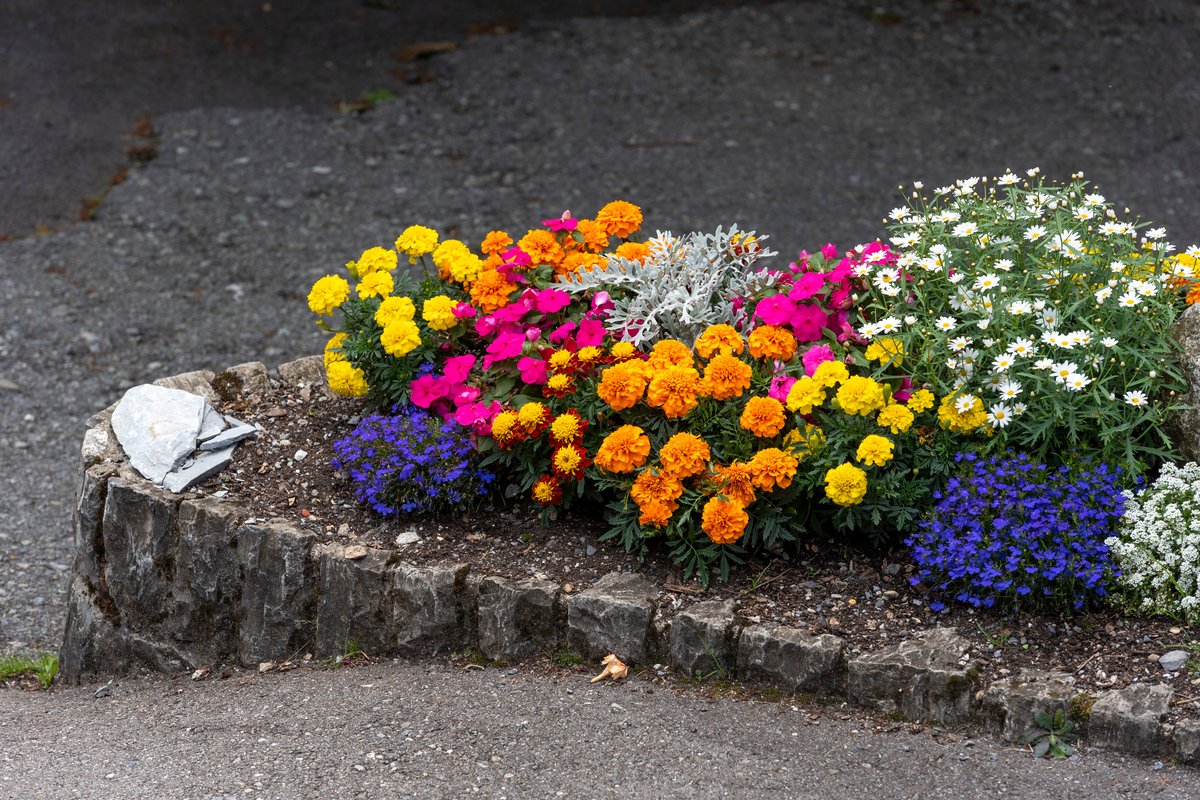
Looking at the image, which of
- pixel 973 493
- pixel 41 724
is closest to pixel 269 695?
pixel 41 724

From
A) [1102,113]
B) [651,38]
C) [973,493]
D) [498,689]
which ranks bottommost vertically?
[498,689]

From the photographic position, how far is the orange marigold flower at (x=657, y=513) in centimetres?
353

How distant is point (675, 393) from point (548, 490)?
48 centimetres

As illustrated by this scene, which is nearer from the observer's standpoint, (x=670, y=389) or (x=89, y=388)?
(x=670, y=389)

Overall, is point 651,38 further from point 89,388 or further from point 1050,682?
point 1050,682

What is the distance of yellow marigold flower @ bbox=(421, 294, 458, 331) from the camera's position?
411 cm

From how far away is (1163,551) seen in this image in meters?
3.34

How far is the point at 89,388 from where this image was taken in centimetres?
596

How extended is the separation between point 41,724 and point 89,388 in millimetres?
2493

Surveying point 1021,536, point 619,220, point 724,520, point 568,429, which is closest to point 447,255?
point 619,220

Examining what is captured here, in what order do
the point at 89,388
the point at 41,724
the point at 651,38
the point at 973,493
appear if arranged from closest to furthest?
Answer: the point at 973,493 → the point at 41,724 → the point at 89,388 → the point at 651,38

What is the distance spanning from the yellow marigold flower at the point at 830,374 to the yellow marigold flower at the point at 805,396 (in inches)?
0.7

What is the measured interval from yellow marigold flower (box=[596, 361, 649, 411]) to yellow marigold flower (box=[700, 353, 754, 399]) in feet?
0.58

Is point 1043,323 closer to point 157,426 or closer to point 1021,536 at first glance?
point 1021,536
